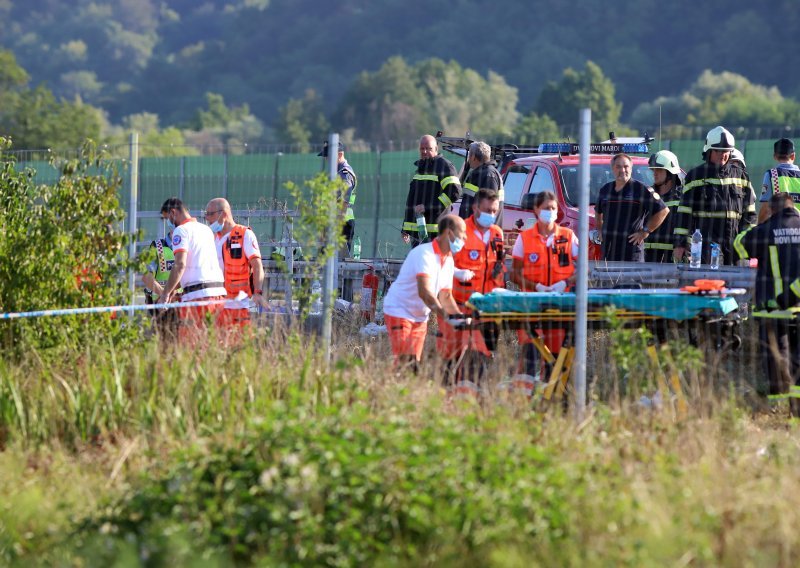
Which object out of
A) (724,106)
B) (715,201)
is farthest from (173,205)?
(724,106)

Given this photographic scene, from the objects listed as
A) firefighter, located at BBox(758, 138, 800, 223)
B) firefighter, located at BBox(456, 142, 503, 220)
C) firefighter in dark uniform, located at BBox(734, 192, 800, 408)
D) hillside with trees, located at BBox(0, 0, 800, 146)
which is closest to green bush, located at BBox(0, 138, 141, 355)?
firefighter, located at BBox(456, 142, 503, 220)

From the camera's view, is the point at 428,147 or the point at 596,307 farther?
the point at 428,147

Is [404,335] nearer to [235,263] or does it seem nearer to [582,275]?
[582,275]

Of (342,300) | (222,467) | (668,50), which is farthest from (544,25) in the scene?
(222,467)

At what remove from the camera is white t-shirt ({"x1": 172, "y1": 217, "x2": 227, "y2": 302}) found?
10.6 meters

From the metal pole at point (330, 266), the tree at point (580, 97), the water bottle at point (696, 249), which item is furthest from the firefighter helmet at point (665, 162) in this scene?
the tree at point (580, 97)

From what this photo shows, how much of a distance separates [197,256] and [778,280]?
4462mm

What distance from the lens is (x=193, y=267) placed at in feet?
35.1

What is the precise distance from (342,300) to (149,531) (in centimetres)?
755

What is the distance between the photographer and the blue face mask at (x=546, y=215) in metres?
9.95

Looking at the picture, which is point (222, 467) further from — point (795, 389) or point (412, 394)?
point (795, 389)

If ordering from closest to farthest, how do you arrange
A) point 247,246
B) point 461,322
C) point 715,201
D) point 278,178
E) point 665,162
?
1. point 461,322
2. point 247,246
3. point 715,201
4. point 665,162
5. point 278,178

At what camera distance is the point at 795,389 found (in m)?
9.41

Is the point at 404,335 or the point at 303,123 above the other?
the point at 303,123
